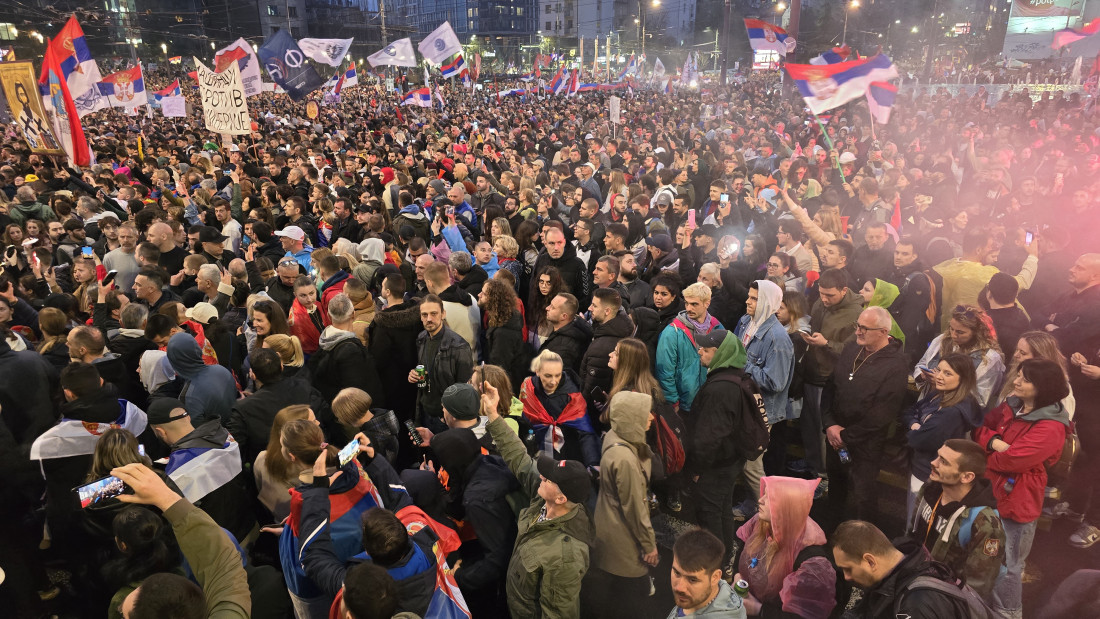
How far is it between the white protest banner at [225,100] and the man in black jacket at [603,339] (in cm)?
1059

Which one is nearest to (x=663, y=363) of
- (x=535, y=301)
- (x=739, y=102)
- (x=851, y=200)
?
(x=535, y=301)

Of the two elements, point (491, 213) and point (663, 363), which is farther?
point (491, 213)

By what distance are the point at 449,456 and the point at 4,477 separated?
11.0 feet

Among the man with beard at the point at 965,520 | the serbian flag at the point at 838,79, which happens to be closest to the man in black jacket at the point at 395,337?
the man with beard at the point at 965,520

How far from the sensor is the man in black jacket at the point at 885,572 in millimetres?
2734

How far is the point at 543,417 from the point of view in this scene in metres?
4.44

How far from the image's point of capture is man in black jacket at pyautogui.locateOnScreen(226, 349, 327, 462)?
4312mm

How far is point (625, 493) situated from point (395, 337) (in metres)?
2.72

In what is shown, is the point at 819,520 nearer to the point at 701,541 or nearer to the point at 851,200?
the point at 701,541

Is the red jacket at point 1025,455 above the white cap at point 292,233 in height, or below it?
below

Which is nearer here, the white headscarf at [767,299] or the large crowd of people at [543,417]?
the large crowd of people at [543,417]

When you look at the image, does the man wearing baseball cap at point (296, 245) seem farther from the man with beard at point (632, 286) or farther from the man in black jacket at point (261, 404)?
the man with beard at point (632, 286)

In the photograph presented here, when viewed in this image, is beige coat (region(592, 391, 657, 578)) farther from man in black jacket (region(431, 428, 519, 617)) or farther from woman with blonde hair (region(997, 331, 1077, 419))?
woman with blonde hair (region(997, 331, 1077, 419))

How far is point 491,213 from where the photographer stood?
338 inches
